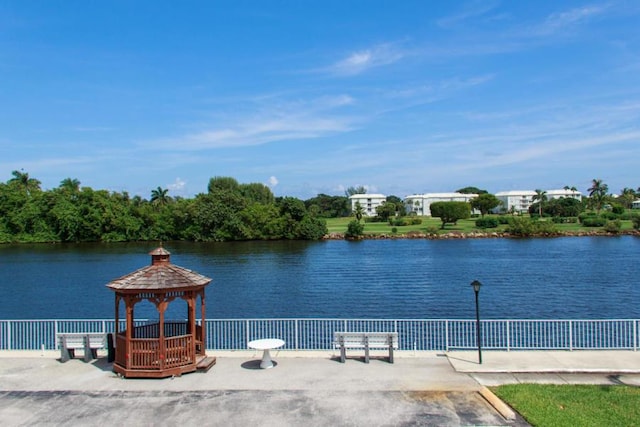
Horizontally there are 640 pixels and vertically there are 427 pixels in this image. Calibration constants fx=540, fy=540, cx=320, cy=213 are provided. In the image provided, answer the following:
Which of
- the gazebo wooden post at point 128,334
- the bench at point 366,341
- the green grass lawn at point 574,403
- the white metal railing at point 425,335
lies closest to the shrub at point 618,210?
the white metal railing at point 425,335

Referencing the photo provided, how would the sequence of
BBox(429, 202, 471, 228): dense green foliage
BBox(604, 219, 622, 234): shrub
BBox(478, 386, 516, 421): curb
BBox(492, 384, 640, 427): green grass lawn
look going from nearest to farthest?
1. BBox(492, 384, 640, 427): green grass lawn
2. BBox(478, 386, 516, 421): curb
3. BBox(604, 219, 622, 234): shrub
4. BBox(429, 202, 471, 228): dense green foliage

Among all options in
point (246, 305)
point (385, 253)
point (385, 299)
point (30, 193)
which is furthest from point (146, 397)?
point (30, 193)

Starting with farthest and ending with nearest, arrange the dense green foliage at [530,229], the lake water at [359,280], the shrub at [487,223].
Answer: the shrub at [487,223] < the dense green foliage at [530,229] < the lake water at [359,280]

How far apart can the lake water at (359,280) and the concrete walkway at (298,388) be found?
1907 cm

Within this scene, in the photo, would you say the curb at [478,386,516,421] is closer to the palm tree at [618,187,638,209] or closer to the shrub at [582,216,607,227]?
the shrub at [582,216,607,227]

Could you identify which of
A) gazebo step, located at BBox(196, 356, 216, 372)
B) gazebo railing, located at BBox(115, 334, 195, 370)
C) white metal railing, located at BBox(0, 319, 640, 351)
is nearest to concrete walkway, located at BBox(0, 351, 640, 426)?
gazebo step, located at BBox(196, 356, 216, 372)

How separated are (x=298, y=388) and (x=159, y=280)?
483 centimetres

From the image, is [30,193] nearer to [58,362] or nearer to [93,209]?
[93,209]

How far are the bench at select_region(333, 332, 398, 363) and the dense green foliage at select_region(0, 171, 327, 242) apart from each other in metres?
88.2

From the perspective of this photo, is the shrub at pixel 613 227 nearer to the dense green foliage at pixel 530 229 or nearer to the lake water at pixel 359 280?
the dense green foliage at pixel 530 229

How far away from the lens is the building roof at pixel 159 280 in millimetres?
14617

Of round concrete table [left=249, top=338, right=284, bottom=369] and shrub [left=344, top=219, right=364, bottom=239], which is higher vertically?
shrub [left=344, top=219, right=364, bottom=239]

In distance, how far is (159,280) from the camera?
48.6 ft

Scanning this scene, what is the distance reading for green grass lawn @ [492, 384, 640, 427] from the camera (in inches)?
425
